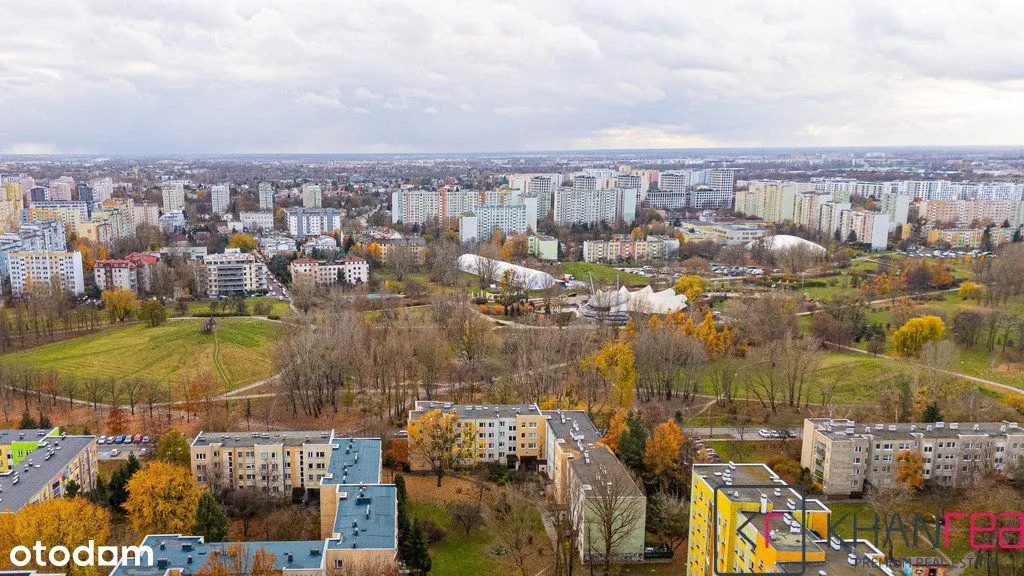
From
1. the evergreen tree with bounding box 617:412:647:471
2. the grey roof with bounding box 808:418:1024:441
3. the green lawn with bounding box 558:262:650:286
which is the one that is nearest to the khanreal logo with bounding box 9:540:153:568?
the evergreen tree with bounding box 617:412:647:471

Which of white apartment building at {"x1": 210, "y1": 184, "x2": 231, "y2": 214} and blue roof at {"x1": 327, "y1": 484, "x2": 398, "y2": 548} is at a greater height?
white apartment building at {"x1": 210, "y1": 184, "x2": 231, "y2": 214}

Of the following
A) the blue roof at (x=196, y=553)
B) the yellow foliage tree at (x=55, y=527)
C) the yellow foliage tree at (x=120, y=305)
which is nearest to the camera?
the blue roof at (x=196, y=553)

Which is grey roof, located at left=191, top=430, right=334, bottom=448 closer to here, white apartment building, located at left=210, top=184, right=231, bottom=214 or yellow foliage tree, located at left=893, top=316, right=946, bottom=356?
yellow foliage tree, located at left=893, top=316, right=946, bottom=356

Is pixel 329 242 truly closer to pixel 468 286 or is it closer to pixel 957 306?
pixel 468 286

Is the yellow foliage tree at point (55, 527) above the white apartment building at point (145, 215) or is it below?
below

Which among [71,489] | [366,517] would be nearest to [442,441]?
[366,517]

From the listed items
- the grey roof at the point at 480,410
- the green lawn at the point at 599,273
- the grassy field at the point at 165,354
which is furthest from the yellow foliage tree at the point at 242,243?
the grey roof at the point at 480,410

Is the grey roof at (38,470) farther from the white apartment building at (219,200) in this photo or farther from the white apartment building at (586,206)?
the white apartment building at (219,200)
